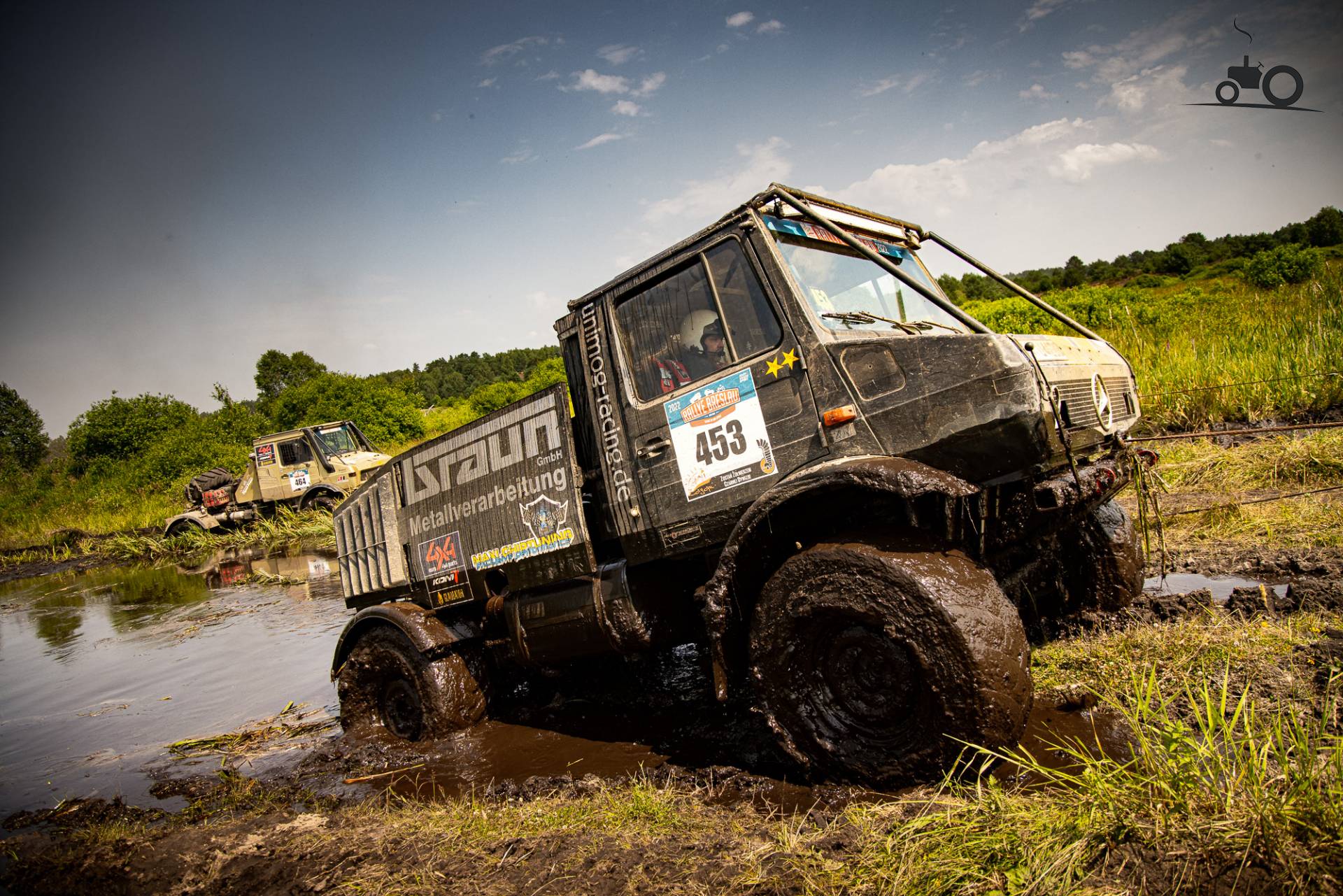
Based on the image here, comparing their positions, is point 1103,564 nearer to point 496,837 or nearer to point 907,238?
point 907,238

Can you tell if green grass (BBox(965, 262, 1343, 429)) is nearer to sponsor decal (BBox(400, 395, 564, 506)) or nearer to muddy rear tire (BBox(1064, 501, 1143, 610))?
muddy rear tire (BBox(1064, 501, 1143, 610))

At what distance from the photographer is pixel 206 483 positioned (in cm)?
2223

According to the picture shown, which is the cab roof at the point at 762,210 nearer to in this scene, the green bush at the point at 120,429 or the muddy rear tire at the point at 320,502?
the muddy rear tire at the point at 320,502

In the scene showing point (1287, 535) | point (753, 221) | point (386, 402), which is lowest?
point (1287, 535)

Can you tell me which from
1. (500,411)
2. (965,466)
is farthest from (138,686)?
(965,466)

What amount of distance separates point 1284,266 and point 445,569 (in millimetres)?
31006

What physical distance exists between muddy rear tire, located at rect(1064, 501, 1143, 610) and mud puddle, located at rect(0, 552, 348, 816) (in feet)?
19.3

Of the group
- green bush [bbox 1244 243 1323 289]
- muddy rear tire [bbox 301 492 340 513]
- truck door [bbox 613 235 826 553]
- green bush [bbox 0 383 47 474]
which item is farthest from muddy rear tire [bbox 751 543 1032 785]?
green bush [bbox 0 383 47 474]

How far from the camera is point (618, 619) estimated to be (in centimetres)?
413

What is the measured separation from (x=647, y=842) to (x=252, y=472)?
69.5 feet

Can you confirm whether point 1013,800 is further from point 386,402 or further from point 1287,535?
point 386,402

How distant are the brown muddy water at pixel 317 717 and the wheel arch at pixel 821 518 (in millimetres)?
659

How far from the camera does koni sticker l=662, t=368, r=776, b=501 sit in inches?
142

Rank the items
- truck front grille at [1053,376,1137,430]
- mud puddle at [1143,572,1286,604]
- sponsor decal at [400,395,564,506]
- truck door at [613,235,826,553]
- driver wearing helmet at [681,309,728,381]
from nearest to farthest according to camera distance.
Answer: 1. truck front grille at [1053,376,1137,430]
2. truck door at [613,235,826,553]
3. driver wearing helmet at [681,309,728,381]
4. sponsor decal at [400,395,564,506]
5. mud puddle at [1143,572,1286,604]
